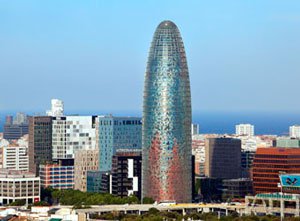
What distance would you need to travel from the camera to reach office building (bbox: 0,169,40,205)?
396 ft

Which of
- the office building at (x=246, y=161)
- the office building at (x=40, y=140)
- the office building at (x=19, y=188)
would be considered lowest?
the office building at (x=19, y=188)

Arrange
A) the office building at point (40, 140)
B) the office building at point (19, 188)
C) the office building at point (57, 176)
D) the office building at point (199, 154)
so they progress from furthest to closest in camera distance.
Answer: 1. the office building at point (199, 154)
2. the office building at point (40, 140)
3. the office building at point (57, 176)
4. the office building at point (19, 188)

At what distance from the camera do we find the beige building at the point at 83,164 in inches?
5172

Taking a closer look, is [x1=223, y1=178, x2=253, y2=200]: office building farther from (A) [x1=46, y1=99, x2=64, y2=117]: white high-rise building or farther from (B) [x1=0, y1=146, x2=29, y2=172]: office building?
(A) [x1=46, y1=99, x2=64, y2=117]: white high-rise building

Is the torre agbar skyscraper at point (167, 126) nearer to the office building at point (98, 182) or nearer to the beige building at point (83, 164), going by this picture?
the office building at point (98, 182)

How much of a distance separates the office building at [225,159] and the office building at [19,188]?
2544 cm

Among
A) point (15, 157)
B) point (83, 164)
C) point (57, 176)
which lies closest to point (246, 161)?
point (83, 164)

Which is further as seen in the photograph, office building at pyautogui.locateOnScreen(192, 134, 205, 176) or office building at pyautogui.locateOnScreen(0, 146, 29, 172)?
office building at pyautogui.locateOnScreen(192, 134, 205, 176)

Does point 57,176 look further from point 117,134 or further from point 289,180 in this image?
point 289,180

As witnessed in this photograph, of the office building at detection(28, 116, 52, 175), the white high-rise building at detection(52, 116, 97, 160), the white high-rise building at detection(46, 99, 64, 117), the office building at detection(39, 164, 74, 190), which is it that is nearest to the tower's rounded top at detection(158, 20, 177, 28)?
the office building at detection(39, 164, 74, 190)

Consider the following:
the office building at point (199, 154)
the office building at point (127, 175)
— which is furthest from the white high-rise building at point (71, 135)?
the office building at point (127, 175)

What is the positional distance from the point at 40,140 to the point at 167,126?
26681 millimetres

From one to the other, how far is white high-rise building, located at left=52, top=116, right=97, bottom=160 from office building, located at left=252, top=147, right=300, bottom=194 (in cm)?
2864

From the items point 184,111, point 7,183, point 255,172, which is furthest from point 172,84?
point 7,183
